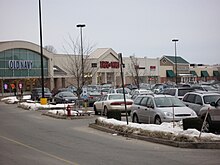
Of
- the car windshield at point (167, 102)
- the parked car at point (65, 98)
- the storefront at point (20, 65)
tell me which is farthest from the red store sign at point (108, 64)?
the car windshield at point (167, 102)

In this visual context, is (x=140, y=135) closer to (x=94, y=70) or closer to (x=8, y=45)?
(x=8, y=45)

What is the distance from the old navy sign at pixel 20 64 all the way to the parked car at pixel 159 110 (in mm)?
52752

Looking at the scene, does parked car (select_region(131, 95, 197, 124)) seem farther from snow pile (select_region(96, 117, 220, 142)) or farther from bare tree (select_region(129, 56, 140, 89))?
bare tree (select_region(129, 56, 140, 89))

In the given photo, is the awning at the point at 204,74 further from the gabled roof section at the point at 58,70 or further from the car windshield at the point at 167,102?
the car windshield at the point at 167,102

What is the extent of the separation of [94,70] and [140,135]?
209 ft

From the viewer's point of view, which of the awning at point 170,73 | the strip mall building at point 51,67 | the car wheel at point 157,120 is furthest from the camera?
the awning at point 170,73

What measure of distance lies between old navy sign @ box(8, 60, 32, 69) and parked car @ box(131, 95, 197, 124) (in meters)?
52.8

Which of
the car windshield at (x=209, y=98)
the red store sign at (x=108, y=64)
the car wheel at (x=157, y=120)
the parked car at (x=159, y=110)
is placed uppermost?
the red store sign at (x=108, y=64)

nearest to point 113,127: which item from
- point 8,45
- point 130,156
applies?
point 130,156

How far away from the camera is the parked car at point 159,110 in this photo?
55.9ft

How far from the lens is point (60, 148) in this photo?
13070 mm

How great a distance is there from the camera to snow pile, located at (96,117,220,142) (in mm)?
12781

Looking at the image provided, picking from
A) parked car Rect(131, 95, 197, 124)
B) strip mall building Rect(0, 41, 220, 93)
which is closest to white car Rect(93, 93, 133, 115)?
parked car Rect(131, 95, 197, 124)

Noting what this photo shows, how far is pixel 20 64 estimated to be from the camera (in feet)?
233
